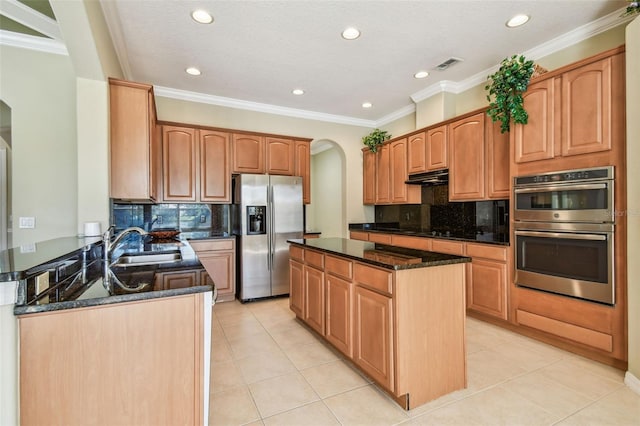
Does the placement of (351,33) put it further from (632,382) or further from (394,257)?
(632,382)

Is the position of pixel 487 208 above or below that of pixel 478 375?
above

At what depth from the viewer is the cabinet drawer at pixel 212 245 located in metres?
4.02

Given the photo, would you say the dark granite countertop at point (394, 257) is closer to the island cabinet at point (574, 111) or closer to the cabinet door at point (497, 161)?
the island cabinet at point (574, 111)

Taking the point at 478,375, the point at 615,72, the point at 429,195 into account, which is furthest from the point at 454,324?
the point at 429,195

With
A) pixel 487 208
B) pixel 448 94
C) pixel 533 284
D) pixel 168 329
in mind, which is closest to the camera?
pixel 168 329

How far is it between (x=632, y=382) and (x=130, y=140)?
434cm

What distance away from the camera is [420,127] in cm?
458

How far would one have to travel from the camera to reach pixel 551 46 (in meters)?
3.15

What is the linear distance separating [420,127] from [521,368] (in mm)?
3294

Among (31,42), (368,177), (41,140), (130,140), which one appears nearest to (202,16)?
(130,140)

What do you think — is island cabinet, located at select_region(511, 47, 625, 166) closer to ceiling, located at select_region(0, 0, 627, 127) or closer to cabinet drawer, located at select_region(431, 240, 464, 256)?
ceiling, located at select_region(0, 0, 627, 127)

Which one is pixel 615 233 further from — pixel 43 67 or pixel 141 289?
pixel 43 67

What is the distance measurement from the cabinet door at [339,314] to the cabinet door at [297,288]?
23.0 inches

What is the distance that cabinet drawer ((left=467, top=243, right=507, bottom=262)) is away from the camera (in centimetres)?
309
